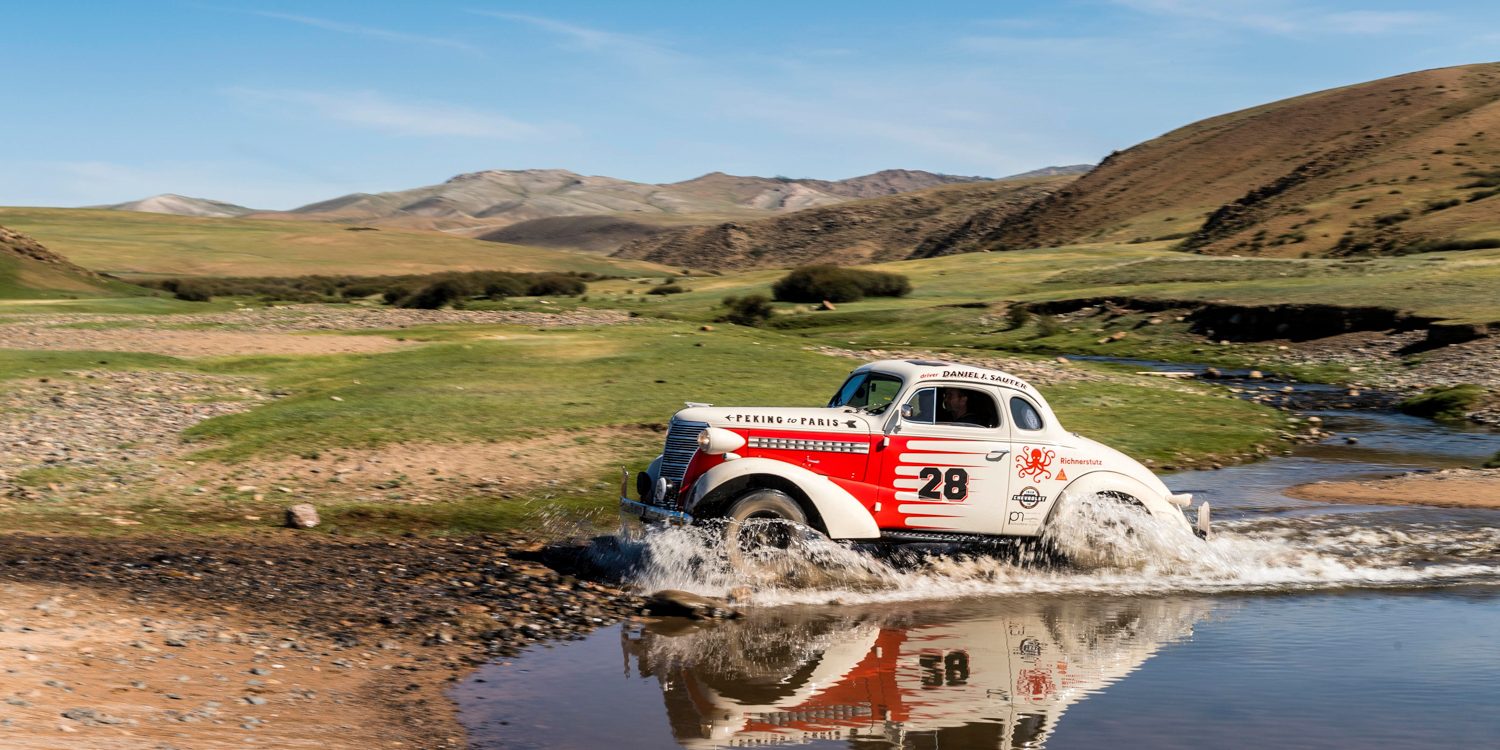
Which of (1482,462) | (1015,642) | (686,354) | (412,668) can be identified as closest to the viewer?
(412,668)

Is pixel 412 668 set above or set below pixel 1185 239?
below

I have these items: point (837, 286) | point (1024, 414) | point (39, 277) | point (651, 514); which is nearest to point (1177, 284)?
point (837, 286)

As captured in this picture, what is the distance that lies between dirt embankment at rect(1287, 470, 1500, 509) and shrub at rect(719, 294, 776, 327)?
4171cm

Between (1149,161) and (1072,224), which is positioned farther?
(1149,161)

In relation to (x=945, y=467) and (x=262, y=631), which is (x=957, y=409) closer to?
(x=945, y=467)

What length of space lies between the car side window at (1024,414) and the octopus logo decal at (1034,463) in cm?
27

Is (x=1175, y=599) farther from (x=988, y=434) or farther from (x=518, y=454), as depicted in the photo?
(x=518, y=454)

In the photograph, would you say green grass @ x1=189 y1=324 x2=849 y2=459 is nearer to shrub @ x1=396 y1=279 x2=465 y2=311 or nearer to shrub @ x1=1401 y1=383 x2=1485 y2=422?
shrub @ x1=1401 y1=383 x2=1485 y2=422

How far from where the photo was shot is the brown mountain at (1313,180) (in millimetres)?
97000

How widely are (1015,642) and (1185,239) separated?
11645 cm

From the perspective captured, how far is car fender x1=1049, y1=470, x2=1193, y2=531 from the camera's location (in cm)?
1496

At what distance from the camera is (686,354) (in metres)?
35.8

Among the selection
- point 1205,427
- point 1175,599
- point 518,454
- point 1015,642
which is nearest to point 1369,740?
point 1015,642

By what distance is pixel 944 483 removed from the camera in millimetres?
14625
